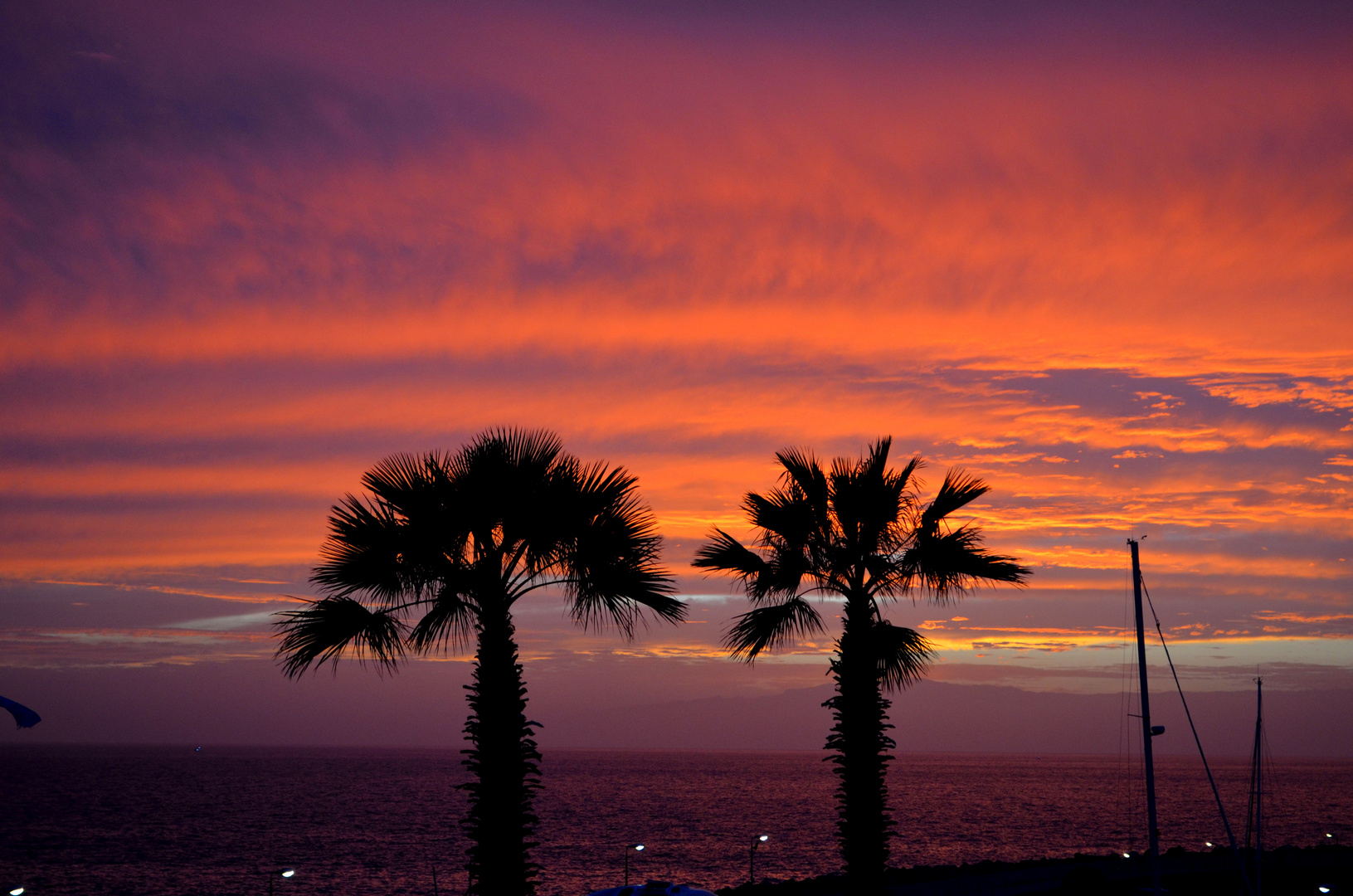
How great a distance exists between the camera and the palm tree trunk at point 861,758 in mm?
17984

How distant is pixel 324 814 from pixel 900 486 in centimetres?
11954

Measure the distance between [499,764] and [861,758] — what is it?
6.68m

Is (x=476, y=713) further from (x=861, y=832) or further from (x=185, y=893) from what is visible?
(x=185, y=893)

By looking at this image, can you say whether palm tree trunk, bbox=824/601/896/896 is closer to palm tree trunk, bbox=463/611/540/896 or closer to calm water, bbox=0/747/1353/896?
palm tree trunk, bbox=463/611/540/896

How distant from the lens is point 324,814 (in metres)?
120

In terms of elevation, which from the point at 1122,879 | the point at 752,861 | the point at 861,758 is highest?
the point at 861,758

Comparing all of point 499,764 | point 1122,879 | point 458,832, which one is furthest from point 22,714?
point 458,832

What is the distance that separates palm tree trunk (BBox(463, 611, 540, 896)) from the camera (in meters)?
15.0

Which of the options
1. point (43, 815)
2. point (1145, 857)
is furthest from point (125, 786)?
point (1145, 857)

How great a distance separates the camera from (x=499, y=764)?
15.1 m

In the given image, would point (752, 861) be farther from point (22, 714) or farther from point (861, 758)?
point (22, 714)

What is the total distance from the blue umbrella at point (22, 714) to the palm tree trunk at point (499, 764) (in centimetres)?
617

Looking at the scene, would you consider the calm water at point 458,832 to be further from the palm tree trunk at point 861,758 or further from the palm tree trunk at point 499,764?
the palm tree trunk at point 499,764

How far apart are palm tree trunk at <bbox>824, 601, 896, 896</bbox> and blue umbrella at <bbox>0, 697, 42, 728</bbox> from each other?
12.7 meters
